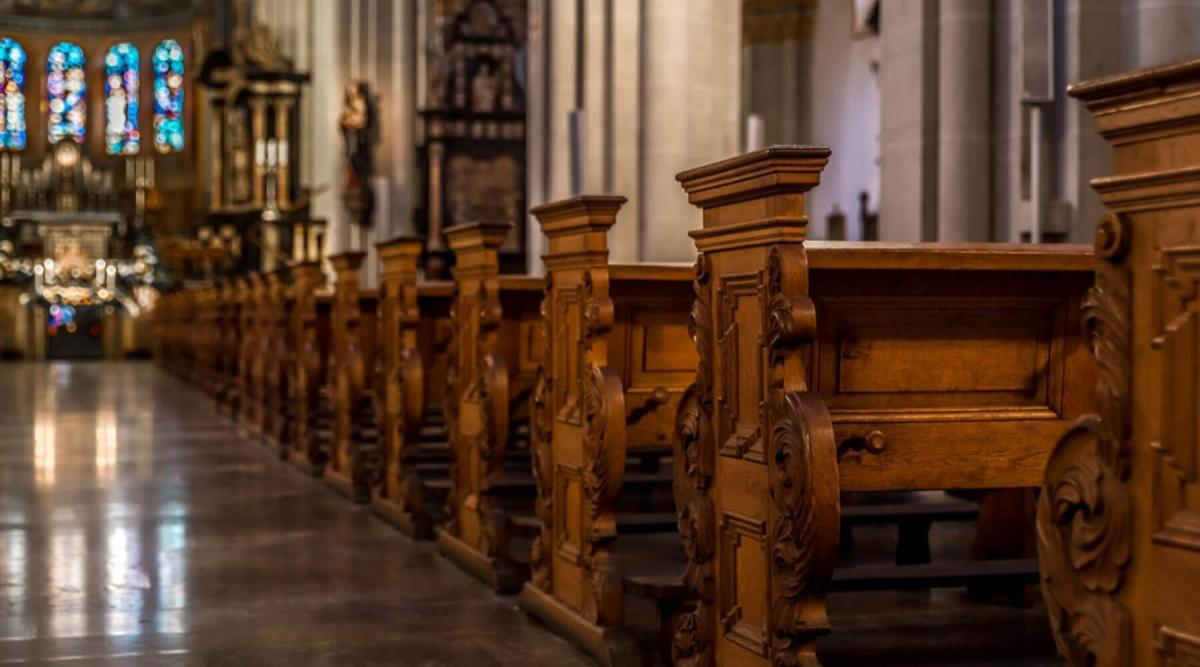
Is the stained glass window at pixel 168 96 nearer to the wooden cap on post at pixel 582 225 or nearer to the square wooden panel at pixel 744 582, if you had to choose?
the wooden cap on post at pixel 582 225

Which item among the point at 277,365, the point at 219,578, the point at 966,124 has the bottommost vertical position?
the point at 219,578

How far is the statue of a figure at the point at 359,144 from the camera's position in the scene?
20312 millimetres

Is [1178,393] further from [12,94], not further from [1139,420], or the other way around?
[12,94]

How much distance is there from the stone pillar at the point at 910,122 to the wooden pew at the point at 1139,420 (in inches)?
233

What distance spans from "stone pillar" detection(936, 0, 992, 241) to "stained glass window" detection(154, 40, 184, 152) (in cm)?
3597

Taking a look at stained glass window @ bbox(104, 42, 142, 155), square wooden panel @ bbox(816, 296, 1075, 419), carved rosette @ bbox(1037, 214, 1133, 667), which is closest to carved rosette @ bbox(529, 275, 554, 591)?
square wooden panel @ bbox(816, 296, 1075, 419)

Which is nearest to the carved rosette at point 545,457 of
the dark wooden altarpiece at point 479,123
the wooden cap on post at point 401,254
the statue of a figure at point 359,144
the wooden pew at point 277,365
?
the wooden cap on post at point 401,254

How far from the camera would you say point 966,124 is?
331 inches

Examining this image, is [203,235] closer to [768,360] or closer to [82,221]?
[82,221]

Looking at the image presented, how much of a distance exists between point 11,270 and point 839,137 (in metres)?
26.2

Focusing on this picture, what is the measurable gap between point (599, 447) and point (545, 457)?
0.60m

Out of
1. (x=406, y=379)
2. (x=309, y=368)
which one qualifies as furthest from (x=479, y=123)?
(x=406, y=379)

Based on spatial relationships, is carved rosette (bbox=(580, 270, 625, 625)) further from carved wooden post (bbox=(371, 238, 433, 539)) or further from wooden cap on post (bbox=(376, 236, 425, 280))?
wooden cap on post (bbox=(376, 236, 425, 280))

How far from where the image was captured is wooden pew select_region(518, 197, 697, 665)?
4918 millimetres
